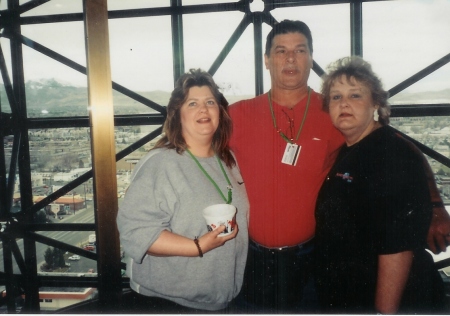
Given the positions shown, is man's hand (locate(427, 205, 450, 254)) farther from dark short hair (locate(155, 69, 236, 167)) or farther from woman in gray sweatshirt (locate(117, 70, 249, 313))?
dark short hair (locate(155, 69, 236, 167))

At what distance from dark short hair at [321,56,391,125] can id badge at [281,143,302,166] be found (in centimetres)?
40

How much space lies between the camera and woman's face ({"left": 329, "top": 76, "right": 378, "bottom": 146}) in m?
1.66

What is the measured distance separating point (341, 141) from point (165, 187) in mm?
1184

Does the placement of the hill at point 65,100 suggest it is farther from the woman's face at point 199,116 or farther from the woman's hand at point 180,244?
the woman's hand at point 180,244

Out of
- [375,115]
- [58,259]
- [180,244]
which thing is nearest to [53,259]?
[58,259]

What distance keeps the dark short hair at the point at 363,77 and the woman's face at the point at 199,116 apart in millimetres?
706

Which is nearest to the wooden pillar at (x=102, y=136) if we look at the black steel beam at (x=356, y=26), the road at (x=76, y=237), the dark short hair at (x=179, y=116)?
the dark short hair at (x=179, y=116)

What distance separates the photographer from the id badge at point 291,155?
1.92 metres

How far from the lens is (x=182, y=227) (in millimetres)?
1443

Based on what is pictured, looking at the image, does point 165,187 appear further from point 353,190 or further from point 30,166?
point 30,166

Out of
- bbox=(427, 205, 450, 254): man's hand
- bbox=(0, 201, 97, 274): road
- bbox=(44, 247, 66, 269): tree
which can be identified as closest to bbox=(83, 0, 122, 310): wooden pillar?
bbox=(427, 205, 450, 254): man's hand

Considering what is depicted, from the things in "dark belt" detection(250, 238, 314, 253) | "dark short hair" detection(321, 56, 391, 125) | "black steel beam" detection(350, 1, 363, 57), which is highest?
"black steel beam" detection(350, 1, 363, 57)

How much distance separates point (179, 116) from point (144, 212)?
571mm

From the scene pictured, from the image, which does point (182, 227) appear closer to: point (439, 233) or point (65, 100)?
point (439, 233)
